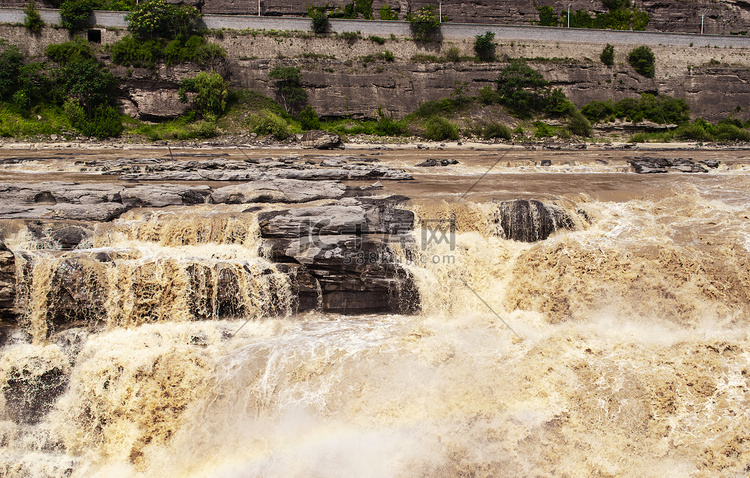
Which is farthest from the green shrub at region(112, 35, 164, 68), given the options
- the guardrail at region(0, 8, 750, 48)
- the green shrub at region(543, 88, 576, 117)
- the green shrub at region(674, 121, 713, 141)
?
the green shrub at region(674, 121, 713, 141)

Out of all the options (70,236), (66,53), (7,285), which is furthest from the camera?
(66,53)

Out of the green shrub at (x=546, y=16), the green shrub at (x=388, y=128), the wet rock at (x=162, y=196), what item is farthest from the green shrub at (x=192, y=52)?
the green shrub at (x=546, y=16)

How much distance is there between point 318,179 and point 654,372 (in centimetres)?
1032

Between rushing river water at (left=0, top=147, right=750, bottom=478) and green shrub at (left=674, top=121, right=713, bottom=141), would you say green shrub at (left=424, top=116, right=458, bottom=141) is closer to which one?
green shrub at (left=674, top=121, right=713, bottom=141)

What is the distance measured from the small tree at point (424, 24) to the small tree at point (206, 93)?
1326cm

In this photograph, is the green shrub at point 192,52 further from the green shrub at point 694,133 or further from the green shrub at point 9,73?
the green shrub at point 694,133

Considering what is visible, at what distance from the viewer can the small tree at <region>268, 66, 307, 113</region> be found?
28516 mm

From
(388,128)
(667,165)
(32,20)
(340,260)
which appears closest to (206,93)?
(388,128)

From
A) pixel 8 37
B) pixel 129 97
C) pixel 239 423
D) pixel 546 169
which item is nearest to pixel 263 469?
pixel 239 423

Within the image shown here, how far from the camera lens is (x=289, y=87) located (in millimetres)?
28719

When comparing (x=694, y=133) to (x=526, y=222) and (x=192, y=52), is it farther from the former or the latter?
(x=192, y=52)

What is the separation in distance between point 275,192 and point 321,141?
10.7 meters

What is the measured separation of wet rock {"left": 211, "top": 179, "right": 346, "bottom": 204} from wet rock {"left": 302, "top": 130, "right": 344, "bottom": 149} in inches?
383

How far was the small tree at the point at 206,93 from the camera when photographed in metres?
26.3
